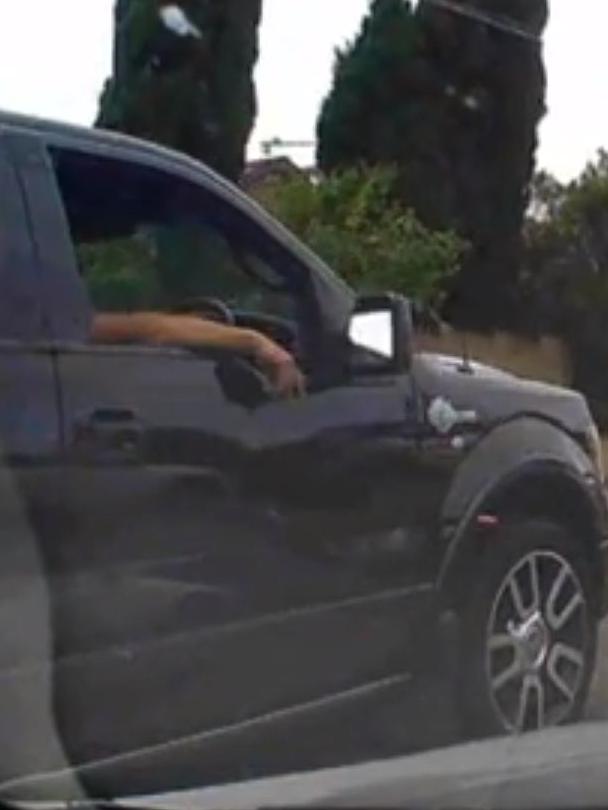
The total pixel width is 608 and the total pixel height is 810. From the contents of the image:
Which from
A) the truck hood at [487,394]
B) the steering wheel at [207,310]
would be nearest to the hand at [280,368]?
the steering wheel at [207,310]

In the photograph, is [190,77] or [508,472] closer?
[508,472]

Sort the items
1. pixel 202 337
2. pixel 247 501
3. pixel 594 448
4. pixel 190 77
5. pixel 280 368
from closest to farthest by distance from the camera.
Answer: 1. pixel 247 501
2. pixel 202 337
3. pixel 280 368
4. pixel 594 448
5. pixel 190 77

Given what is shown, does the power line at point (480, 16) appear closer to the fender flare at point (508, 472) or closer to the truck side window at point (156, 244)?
the fender flare at point (508, 472)

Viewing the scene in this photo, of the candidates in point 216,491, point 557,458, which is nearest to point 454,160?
point 557,458

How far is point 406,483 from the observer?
633 centimetres

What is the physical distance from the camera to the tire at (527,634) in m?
6.48

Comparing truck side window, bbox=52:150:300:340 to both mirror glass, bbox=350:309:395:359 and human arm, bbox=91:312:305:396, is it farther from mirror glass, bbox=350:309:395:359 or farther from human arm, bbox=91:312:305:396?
mirror glass, bbox=350:309:395:359

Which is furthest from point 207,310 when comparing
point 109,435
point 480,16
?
point 480,16

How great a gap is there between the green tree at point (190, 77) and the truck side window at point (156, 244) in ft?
41.3

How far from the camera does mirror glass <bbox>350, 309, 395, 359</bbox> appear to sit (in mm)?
6309

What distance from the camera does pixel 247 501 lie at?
571 centimetres

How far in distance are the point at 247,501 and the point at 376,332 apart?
0.84 meters

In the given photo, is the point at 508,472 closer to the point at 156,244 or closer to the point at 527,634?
the point at 527,634

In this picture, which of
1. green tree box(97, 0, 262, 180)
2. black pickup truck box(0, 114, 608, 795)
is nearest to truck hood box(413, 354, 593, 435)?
black pickup truck box(0, 114, 608, 795)
